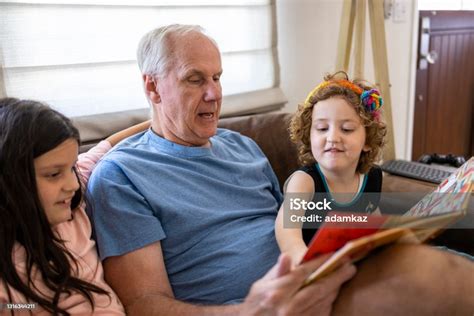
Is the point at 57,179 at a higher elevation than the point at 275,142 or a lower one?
higher

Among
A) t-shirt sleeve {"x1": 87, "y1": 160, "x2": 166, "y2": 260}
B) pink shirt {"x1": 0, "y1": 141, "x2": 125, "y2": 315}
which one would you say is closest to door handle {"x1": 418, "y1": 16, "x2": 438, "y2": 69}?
t-shirt sleeve {"x1": 87, "y1": 160, "x2": 166, "y2": 260}

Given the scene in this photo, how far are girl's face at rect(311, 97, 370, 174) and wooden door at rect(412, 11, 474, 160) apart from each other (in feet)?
6.73

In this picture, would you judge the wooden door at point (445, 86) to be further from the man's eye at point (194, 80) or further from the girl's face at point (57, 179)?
the girl's face at point (57, 179)

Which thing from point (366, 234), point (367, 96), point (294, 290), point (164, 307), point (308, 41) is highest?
point (308, 41)

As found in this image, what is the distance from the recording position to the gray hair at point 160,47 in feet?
4.22

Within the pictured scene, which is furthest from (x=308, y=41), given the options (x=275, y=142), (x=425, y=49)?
(x=425, y=49)

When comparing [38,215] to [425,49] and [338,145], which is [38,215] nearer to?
[338,145]

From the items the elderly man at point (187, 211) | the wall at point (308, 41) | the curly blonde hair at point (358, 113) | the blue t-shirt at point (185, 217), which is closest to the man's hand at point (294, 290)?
the elderly man at point (187, 211)

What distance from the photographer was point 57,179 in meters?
0.93

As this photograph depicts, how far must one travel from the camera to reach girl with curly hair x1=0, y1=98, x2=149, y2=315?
34.2 inches

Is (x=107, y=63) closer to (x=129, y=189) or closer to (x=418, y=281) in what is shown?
(x=129, y=189)

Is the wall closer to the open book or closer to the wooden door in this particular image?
the wooden door

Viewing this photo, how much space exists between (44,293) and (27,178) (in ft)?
0.75

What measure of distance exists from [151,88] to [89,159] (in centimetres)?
27
